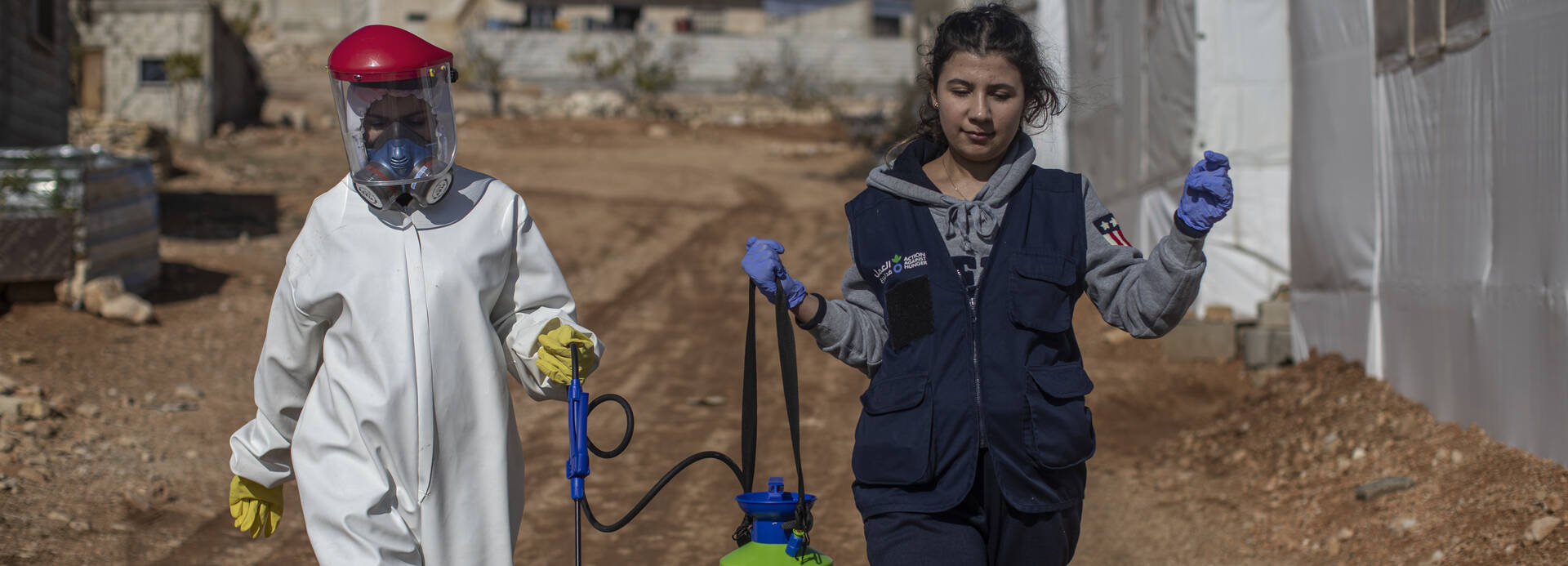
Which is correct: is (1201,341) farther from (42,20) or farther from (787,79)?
(787,79)

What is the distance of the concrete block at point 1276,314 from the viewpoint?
29.9ft

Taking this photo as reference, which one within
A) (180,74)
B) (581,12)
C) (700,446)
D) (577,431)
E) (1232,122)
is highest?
(581,12)

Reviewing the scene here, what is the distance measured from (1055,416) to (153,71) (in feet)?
99.9

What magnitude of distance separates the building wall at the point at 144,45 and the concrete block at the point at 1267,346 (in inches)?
966

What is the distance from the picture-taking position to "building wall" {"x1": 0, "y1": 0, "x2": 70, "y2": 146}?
531 inches

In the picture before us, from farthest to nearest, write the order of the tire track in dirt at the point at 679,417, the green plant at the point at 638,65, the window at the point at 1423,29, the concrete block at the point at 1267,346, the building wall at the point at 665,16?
the building wall at the point at 665,16 < the green plant at the point at 638,65 < the concrete block at the point at 1267,346 < the tire track in dirt at the point at 679,417 < the window at the point at 1423,29

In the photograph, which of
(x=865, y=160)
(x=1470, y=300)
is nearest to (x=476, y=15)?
(x=865, y=160)

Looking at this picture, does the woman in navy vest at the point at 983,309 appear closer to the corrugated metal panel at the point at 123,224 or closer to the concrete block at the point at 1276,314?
the concrete block at the point at 1276,314

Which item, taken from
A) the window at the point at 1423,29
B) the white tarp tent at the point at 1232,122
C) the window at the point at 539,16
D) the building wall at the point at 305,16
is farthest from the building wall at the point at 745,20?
the window at the point at 1423,29

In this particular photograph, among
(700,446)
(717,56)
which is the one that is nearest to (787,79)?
(717,56)

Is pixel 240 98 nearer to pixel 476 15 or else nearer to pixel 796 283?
pixel 476 15

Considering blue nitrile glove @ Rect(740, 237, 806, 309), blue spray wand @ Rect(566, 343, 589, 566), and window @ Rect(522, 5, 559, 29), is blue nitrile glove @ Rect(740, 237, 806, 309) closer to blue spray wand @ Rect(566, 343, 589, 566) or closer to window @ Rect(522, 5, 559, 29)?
blue spray wand @ Rect(566, 343, 589, 566)

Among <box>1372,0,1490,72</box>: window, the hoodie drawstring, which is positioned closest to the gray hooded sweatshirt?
the hoodie drawstring

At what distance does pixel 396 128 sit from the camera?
2945mm
